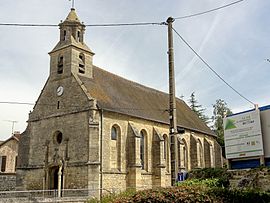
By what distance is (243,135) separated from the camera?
16.0 m

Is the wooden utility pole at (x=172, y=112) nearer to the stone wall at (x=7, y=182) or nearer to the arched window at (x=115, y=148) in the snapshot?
the arched window at (x=115, y=148)

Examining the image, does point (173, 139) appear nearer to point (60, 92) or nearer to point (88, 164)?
point (88, 164)

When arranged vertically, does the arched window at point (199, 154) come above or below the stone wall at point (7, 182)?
above

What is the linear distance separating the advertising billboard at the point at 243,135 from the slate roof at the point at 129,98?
11.0 meters

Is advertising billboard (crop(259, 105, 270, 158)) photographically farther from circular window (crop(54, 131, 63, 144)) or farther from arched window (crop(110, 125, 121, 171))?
circular window (crop(54, 131, 63, 144))

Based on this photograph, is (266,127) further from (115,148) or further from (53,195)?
(53,195)

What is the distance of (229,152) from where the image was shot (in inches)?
647

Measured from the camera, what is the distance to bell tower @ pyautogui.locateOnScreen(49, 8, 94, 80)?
95.3 feet

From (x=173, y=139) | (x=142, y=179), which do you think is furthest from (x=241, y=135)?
(x=142, y=179)

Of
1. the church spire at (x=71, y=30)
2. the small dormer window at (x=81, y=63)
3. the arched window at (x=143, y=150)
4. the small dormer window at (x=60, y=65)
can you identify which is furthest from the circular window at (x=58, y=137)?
the church spire at (x=71, y=30)

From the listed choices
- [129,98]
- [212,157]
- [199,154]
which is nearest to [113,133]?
[129,98]

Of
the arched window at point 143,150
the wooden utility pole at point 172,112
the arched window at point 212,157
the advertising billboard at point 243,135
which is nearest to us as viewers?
the wooden utility pole at point 172,112

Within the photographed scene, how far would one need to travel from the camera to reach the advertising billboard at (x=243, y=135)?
49.8 ft

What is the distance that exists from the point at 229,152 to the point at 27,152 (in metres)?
20.1
